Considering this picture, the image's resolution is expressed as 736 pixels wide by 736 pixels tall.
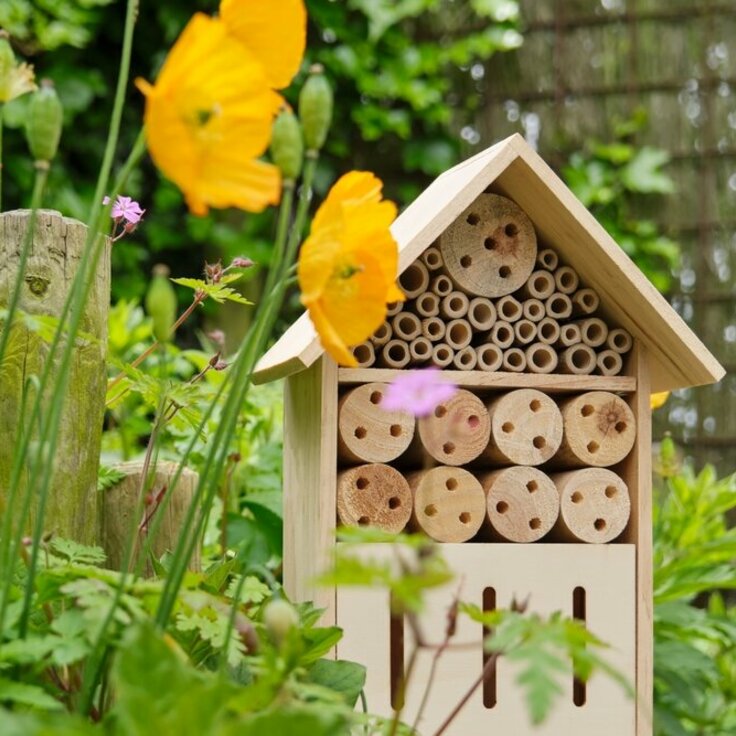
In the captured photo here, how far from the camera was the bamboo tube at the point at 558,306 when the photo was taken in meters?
1.59

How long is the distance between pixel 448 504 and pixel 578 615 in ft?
0.77

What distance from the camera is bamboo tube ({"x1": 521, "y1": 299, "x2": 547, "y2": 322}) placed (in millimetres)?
1582

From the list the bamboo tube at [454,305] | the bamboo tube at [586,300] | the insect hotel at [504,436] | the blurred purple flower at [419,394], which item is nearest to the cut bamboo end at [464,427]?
the insect hotel at [504,436]

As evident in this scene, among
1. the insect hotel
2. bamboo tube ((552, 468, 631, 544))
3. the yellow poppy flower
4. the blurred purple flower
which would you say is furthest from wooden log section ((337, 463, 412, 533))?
the blurred purple flower

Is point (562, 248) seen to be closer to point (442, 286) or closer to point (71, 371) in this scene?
point (442, 286)

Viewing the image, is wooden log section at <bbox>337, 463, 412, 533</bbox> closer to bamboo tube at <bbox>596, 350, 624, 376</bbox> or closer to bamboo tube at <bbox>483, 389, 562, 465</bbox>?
bamboo tube at <bbox>483, 389, 562, 465</bbox>

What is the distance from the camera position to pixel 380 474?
1.47m

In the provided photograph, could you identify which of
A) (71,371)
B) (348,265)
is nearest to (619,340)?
(71,371)

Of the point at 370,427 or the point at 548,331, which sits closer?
the point at 370,427

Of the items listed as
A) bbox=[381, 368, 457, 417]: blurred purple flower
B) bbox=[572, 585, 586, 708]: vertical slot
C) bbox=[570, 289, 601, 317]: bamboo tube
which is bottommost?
bbox=[572, 585, 586, 708]: vertical slot

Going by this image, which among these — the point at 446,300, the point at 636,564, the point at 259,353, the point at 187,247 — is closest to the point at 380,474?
the point at 446,300

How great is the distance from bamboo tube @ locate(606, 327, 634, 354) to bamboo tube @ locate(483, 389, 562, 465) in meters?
0.13

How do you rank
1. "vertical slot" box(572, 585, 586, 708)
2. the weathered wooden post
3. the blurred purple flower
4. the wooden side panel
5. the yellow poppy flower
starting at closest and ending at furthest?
the blurred purple flower < the yellow poppy flower < the weathered wooden post < the wooden side panel < "vertical slot" box(572, 585, 586, 708)

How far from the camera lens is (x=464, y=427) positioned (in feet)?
4.84
